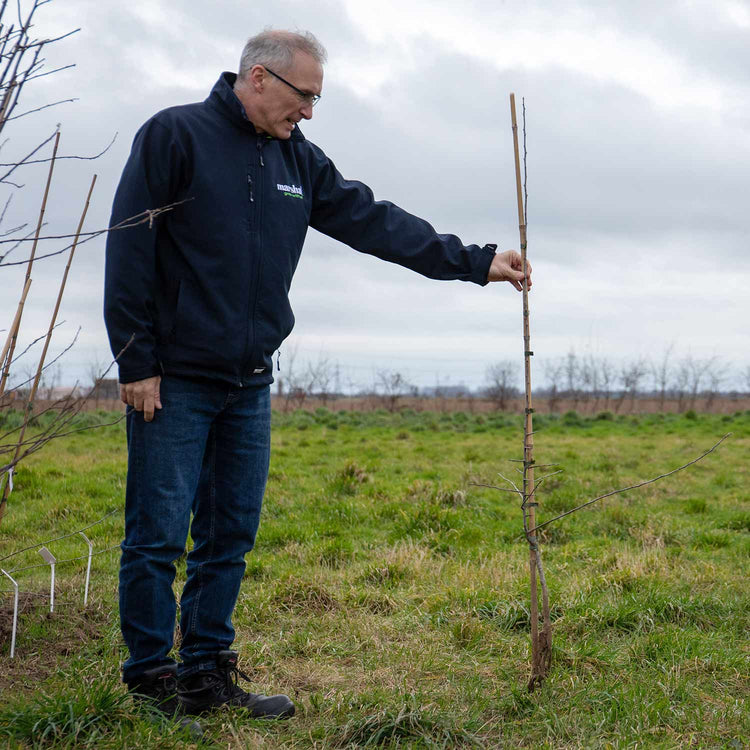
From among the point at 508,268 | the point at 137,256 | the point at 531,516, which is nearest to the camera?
the point at 137,256

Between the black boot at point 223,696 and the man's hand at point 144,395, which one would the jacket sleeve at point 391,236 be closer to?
the man's hand at point 144,395

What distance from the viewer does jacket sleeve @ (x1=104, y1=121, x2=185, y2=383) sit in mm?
2336

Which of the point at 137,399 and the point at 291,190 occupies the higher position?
the point at 291,190

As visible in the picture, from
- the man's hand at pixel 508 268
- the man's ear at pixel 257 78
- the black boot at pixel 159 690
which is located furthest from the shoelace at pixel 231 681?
the man's ear at pixel 257 78

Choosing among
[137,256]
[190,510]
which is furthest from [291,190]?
[190,510]

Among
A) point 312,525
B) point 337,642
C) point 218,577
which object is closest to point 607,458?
point 312,525

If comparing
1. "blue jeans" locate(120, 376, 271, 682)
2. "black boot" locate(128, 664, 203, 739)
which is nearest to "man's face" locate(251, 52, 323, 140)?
"blue jeans" locate(120, 376, 271, 682)

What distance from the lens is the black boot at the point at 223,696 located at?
2.57 m

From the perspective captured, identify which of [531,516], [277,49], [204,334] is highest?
[277,49]

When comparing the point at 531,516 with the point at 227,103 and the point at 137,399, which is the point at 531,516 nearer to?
the point at 137,399

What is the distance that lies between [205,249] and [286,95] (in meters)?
0.58

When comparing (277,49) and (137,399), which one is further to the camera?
(277,49)

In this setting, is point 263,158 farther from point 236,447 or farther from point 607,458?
point 607,458

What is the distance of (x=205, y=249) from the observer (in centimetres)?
246
